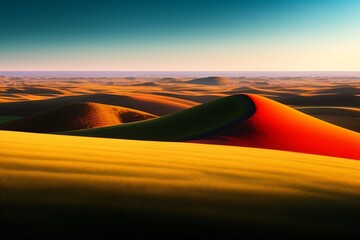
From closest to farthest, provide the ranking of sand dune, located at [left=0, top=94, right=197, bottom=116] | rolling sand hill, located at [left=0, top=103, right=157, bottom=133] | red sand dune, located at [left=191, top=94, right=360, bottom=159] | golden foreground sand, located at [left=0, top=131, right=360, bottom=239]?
golden foreground sand, located at [left=0, top=131, right=360, bottom=239], red sand dune, located at [left=191, top=94, right=360, bottom=159], rolling sand hill, located at [left=0, top=103, right=157, bottom=133], sand dune, located at [left=0, top=94, right=197, bottom=116]

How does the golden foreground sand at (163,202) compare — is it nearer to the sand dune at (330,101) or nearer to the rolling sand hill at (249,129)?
the rolling sand hill at (249,129)

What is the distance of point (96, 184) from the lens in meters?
4.38

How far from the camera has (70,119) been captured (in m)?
33.9

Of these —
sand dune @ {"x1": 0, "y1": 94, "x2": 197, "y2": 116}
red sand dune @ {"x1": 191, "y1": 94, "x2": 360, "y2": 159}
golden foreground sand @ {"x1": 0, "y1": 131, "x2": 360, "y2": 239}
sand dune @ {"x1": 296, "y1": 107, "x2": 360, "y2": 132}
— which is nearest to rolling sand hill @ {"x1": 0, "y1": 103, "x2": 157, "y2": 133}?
sand dune @ {"x1": 0, "y1": 94, "x2": 197, "y2": 116}

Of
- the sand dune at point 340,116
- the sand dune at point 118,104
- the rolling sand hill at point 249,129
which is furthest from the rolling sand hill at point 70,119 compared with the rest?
the sand dune at point 340,116

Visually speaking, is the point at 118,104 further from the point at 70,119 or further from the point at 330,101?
the point at 330,101

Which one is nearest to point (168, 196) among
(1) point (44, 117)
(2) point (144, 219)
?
(2) point (144, 219)

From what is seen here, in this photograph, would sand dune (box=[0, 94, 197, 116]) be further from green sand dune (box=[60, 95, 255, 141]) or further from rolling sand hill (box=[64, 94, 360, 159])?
rolling sand hill (box=[64, 94, 360, 159])

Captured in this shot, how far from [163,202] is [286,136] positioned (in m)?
13.9

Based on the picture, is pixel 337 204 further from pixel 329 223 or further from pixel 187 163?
pixel 187 163

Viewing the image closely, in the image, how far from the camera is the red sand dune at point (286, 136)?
1562cm

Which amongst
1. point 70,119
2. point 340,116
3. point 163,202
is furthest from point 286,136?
point 340,116

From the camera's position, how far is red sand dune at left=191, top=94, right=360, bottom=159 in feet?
51.3

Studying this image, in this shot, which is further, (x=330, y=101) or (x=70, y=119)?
(x=330, y=101)
